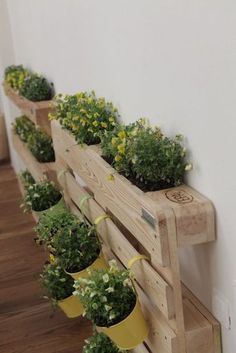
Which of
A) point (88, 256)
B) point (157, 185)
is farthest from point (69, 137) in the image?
point (157, 185)

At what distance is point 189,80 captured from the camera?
1307mm

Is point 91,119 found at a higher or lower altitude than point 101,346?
higher

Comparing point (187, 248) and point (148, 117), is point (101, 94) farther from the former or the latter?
point (187, 248)

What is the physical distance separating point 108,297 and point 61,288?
2.07ft

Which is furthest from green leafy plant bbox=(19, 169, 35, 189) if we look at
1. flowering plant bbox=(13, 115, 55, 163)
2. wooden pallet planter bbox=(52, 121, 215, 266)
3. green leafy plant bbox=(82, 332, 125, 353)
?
wooden pallet planter bbox=(52, 121, 215, 266)

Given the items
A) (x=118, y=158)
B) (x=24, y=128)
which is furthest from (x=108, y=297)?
A: (x=24, y=128)

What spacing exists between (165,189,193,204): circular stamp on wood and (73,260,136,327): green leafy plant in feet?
1.10

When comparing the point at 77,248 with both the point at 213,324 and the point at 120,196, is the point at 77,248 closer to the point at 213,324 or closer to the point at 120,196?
the point at 120,196

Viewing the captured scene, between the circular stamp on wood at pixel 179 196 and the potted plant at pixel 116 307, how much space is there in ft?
1.10

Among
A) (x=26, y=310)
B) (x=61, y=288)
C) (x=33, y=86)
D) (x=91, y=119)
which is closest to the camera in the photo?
(x=91, y=119)

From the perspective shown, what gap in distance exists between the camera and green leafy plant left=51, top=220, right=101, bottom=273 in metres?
1.85

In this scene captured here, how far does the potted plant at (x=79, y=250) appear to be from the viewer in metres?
1.85

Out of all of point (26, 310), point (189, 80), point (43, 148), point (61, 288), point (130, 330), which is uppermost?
point (189, 80)

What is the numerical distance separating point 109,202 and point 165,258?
1.52ft
